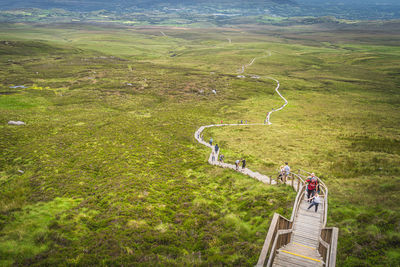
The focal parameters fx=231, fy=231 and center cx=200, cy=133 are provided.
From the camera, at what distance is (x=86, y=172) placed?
36.1 m

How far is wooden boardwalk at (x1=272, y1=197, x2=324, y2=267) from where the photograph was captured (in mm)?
16016

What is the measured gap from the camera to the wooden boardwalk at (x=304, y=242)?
52.5 ft

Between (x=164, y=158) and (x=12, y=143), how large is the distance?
98.2ft

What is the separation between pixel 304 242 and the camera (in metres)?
18.2

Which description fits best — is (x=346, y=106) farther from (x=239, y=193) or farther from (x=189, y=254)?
(x=189, y=254)

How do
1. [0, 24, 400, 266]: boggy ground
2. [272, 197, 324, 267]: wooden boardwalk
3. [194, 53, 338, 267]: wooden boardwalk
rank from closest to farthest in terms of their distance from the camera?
[194, 53, 338, 267]: wooden boardwalk → [272, 197, 324, 267]: wooden boardwalk → [0, 24, 400, 266]: boggy ground

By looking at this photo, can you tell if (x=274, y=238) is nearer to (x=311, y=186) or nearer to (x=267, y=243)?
(x=267, y=243)

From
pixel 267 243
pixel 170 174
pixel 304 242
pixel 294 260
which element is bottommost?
pixel 170 174

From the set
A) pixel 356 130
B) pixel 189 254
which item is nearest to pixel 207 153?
pixel 189 254

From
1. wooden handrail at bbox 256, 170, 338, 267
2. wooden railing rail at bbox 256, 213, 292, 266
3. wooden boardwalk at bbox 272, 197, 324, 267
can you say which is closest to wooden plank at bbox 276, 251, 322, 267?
wooden boardwalk at bbox 272, 197, 324, 267

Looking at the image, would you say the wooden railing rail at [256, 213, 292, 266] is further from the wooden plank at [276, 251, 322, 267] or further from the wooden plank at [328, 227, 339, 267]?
the wooden plank at [328, 227, 339, 267]

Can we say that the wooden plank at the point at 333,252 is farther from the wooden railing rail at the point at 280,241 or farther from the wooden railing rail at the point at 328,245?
the wooden railing rail at the point at 280,241

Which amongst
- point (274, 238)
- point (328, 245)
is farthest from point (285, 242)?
point (328, 245)

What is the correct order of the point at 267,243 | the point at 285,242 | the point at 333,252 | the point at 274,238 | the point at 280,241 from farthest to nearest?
the point at 285,242
the point at 280,241
the point at 274,238
the point at 267,243
the point at 333,252
